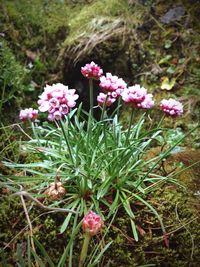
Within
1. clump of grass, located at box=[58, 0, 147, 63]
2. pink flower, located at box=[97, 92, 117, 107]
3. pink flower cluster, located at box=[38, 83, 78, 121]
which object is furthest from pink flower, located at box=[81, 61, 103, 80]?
clump of grass, located at box=[58, 0, 147, 63]

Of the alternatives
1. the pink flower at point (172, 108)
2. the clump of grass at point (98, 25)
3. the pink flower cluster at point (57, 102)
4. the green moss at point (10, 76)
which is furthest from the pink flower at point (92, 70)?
the clump of grass at point (98, 25)

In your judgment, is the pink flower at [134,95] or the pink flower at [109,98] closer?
the pink flower at [134,95]

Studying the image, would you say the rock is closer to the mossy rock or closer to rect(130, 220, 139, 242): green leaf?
the mossy rock

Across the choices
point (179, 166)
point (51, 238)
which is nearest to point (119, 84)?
point (179, 166)

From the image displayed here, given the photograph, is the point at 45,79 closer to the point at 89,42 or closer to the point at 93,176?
the point at 89,42

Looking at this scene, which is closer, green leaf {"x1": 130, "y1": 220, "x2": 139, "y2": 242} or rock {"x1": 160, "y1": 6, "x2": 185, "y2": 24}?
green leaf {"x1": 130, "y1": 220, "x2": 139, "y2": 242}

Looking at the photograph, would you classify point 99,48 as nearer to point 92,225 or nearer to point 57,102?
point 57,102

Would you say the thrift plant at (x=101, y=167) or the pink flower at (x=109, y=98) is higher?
the pink flower at (x=109, y=98)

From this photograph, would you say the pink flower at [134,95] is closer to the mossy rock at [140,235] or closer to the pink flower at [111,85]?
the pink flower at [111,85]

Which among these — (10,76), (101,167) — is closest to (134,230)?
(101,167)

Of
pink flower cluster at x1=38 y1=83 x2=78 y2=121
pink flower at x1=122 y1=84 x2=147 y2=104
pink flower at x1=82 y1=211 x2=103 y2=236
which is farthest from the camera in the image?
pink flower at x1=122 y1=84 x2=147 y2=104

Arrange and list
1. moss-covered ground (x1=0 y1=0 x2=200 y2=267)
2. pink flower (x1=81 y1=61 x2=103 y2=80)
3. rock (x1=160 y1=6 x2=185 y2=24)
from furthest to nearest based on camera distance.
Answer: rock (x1=160 y1=6 x2=185 y2=24) < moss-covered ground (x1=0 y1=0 x2=200 y2=267) < pink flower (x1=81 y1=61 x2=103 y2=80)
